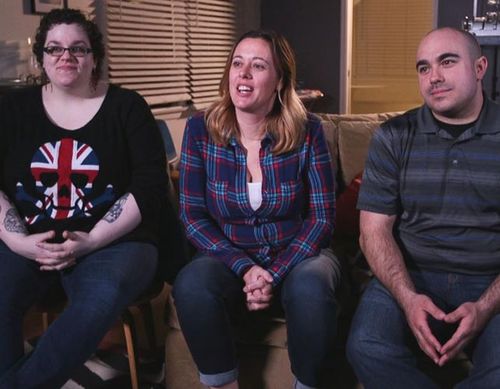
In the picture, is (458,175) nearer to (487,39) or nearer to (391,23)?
(487,39)

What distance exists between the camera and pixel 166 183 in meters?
1.87

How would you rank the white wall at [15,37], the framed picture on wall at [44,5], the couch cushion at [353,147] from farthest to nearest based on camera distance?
the framed picture on wall at [44,5], the white wall at [15,37], the couch cushion at [353,147]

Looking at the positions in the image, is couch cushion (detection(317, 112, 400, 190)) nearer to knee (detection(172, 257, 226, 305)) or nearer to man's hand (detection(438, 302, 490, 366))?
knee (detection(172, 257, 226, 305))

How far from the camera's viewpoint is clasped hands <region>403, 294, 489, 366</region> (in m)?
1.40

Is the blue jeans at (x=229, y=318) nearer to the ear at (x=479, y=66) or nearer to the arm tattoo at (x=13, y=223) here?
the arm tattoo at (x=13, y=223)

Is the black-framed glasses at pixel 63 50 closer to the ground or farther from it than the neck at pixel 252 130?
farther from it

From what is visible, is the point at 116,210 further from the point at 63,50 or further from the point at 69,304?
the point at 63,50

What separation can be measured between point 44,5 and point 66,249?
2.02 meters

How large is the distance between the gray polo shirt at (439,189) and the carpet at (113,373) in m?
0.92

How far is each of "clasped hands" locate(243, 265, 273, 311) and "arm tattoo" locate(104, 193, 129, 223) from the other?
15.8 inches

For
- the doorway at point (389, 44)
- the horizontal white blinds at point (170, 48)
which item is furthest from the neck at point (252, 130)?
the doorway at point (389, 44)

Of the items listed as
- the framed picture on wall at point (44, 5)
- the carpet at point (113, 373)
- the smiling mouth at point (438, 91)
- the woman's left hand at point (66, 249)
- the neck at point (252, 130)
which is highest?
the framed picture on wall at point (44, 5)

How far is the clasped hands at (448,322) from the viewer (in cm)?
140

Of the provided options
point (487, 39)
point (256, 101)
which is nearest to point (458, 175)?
point (256, 101)
